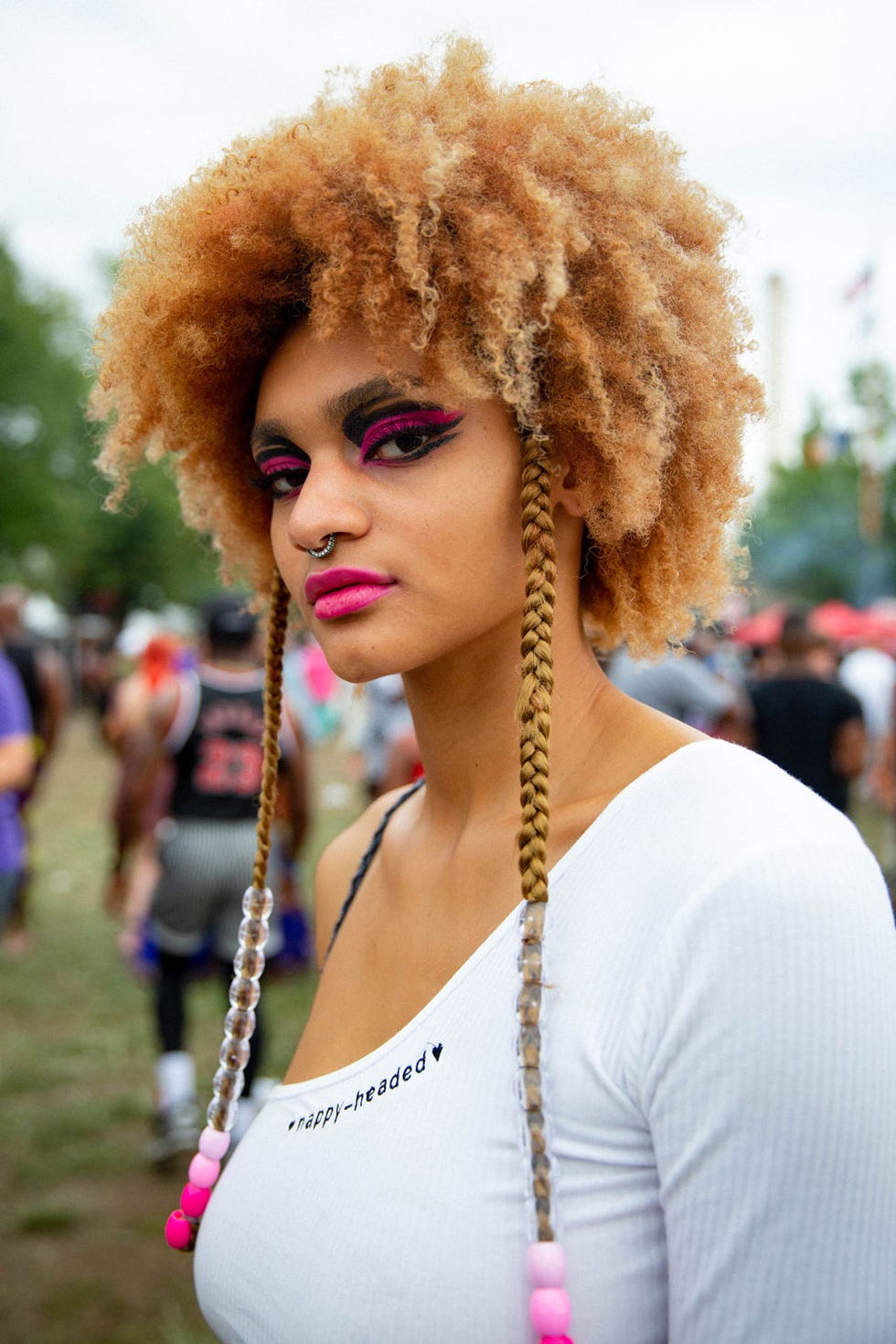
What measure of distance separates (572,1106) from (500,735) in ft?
1.93

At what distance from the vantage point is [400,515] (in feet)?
4.86

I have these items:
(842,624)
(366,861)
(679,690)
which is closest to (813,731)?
(679,690)

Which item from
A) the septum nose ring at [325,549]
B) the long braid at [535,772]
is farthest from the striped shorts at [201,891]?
the long braid at [535,772]

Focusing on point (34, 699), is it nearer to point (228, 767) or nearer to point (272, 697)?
point (228, 767)

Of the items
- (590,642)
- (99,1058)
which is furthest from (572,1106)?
(99,1058)

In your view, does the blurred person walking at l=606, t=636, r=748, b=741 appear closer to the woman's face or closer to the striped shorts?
the striped shorts

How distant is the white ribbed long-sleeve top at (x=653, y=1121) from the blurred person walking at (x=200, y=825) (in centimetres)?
347

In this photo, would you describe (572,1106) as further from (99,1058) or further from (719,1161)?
(99,1058)

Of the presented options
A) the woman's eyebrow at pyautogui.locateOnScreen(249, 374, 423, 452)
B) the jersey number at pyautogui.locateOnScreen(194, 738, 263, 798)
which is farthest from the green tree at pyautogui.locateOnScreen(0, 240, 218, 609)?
the woman's eyebrow at pyautogui.locateOnScreen(249, 374, 423, 452)

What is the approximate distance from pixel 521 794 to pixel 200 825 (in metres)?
3.89

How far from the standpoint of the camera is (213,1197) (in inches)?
65.8

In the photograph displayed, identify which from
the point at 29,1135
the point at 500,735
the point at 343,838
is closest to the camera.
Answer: the point at 500,735

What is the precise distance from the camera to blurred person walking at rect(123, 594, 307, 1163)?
4.87 meters

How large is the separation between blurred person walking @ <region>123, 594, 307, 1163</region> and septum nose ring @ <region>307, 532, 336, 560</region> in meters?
3.33
